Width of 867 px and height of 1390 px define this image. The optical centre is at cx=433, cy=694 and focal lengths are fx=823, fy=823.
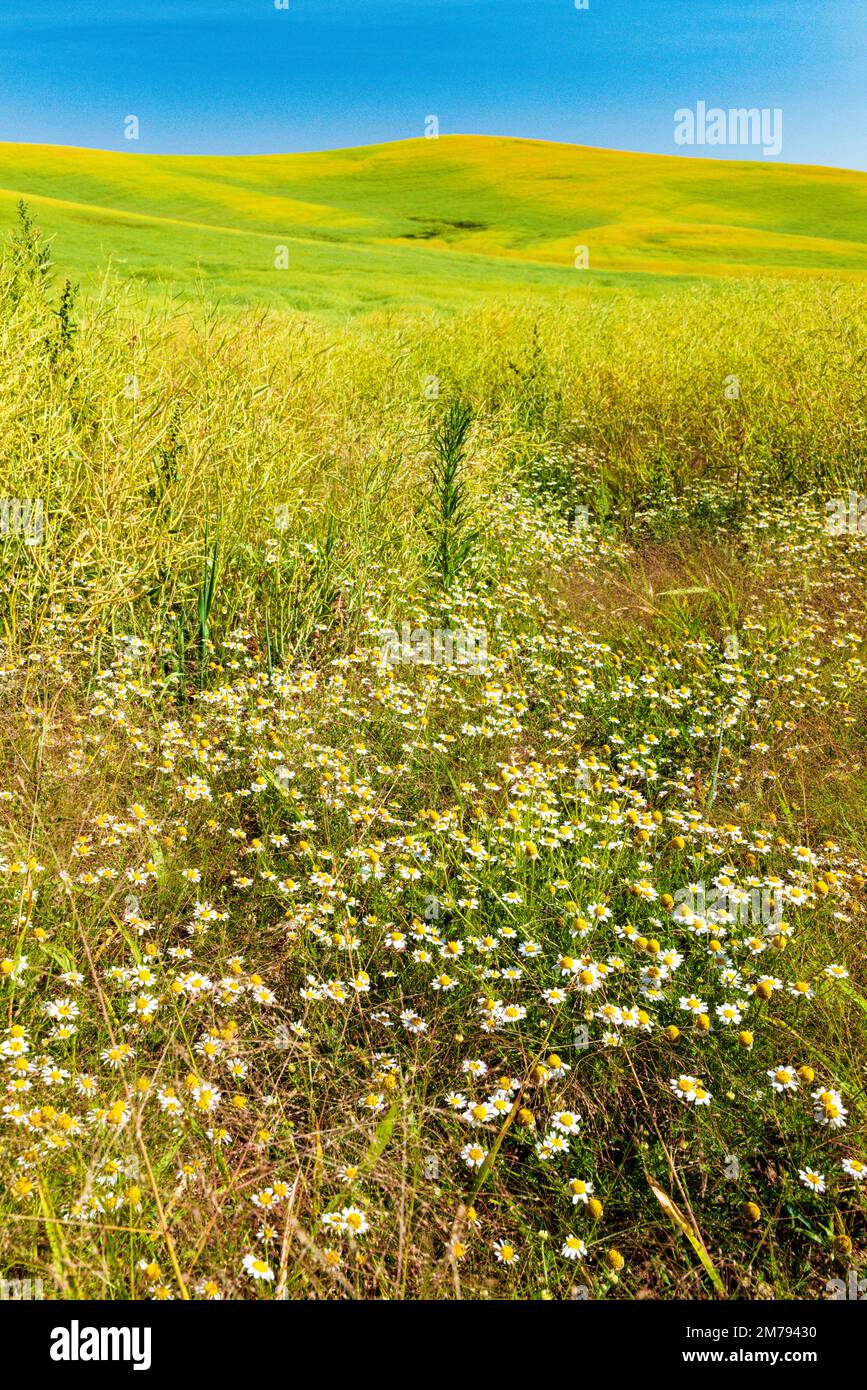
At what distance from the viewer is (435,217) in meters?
47.7

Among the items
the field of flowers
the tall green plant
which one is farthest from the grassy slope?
the field of flowers

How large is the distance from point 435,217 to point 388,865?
53089 mm

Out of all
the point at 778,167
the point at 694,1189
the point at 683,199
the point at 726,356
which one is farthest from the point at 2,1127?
the point at 778,167

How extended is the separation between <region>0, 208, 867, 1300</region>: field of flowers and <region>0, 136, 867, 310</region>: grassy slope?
13.1m

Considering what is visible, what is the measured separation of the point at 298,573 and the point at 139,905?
91.0 inches

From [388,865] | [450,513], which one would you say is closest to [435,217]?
[450,513]

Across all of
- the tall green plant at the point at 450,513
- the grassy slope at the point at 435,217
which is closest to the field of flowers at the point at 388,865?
the tall green plant at the point at 450,513

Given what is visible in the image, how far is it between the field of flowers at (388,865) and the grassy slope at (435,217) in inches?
517

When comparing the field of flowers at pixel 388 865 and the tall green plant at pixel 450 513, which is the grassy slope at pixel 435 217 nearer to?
the tall green plant at pixel 450 513

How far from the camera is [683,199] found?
5397cm

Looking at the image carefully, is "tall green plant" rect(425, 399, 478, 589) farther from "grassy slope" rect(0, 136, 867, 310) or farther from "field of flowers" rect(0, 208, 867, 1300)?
"grassy slope" rect(0, 136, 867, 310)

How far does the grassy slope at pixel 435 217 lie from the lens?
23.5 metres

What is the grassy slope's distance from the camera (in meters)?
23.5
